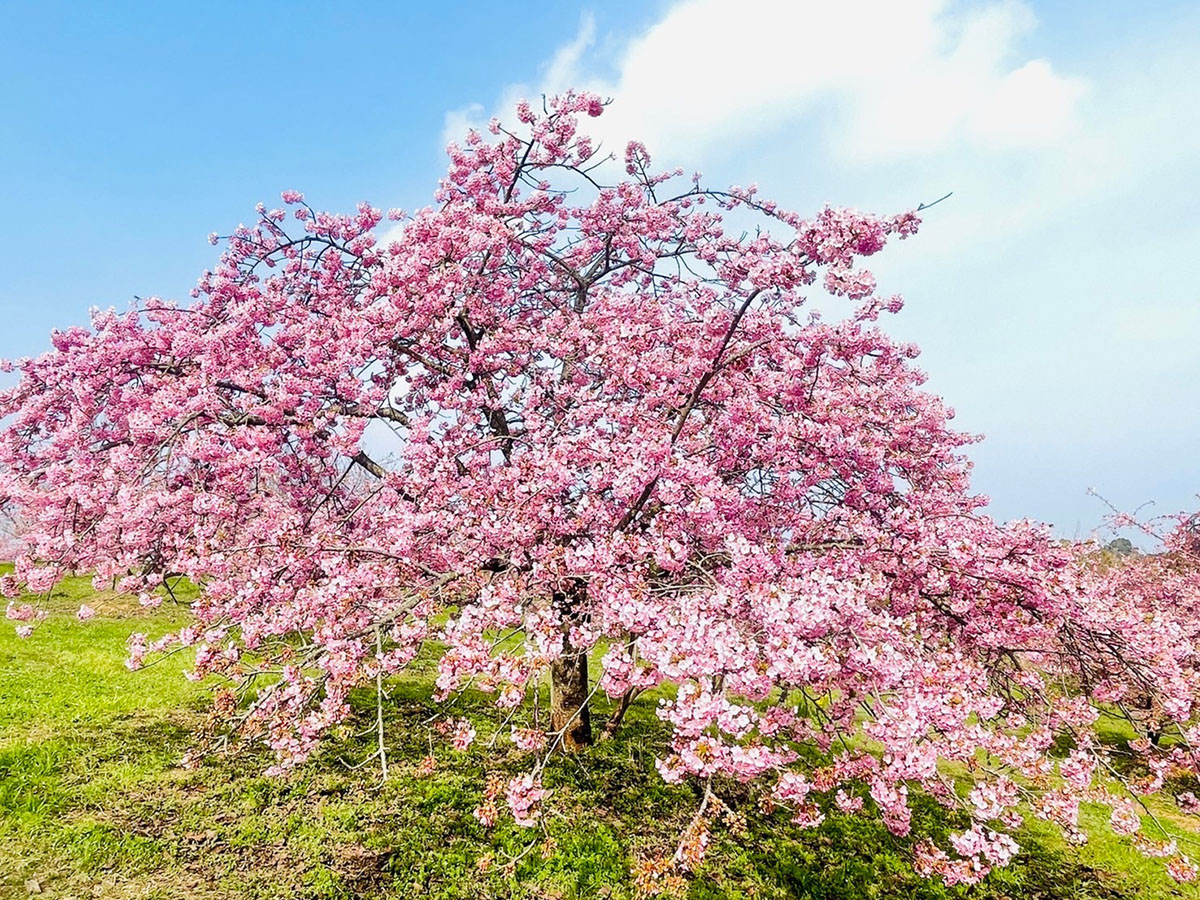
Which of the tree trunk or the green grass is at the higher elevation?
the tree trunk

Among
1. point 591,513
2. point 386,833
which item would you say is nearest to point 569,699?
point 386,833

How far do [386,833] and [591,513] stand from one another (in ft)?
14.5

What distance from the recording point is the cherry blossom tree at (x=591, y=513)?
5047 millimetres

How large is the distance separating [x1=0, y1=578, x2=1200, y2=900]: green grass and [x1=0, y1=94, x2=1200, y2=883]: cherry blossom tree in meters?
0.94

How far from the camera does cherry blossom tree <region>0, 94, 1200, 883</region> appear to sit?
505 centimetres

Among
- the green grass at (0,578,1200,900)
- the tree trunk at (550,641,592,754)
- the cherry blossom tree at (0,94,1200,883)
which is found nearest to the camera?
the cherry blossom tree at (0,94,1200,883)

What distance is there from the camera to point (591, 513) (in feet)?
20.7

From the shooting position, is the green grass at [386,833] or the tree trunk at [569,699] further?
the tree trunk at [569,699]

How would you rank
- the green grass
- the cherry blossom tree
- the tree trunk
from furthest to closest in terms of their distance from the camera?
1. the tree trunk
2. the green grass
3. the cherry blossom tree

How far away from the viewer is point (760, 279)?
5270 mm

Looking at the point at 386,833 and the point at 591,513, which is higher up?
the point at 591,513

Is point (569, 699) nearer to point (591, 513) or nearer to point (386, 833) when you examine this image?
point (386, 833)

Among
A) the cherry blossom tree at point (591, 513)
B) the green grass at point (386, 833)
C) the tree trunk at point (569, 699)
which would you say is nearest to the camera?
the cherry blossom tree at point (591, 513)

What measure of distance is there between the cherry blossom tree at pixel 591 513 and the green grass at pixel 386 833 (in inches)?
36.8
